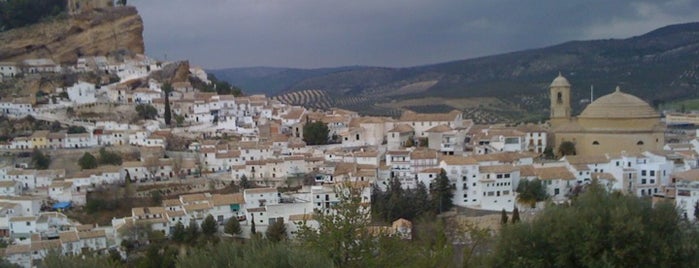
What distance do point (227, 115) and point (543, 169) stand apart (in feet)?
55.0

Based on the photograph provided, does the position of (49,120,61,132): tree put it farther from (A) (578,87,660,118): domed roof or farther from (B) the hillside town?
(A) (578,87,660,118): domed roof

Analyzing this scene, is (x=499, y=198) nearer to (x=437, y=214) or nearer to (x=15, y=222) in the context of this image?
(x=437, y=214)

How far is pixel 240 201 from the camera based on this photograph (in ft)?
78.9

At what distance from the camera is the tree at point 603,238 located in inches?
472

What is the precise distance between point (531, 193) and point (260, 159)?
1056cm

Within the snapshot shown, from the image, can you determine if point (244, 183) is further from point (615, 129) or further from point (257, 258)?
point (257, 258)

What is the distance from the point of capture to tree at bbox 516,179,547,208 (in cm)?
2405

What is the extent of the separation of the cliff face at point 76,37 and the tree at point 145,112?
9.97 metres

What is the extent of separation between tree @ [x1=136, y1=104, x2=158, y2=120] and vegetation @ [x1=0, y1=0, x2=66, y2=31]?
12771mm

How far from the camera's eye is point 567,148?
94.1 feet

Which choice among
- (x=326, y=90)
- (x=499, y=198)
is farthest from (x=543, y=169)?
(x=326, y=90)

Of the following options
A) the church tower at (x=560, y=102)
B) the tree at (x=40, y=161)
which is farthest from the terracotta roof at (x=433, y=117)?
the tree at (x=40, y=161)

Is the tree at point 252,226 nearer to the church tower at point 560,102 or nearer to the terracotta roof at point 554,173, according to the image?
the terracotta roof at point 554,173

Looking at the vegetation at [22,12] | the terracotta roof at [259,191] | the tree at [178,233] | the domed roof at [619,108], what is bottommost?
the tree at [178,233]
